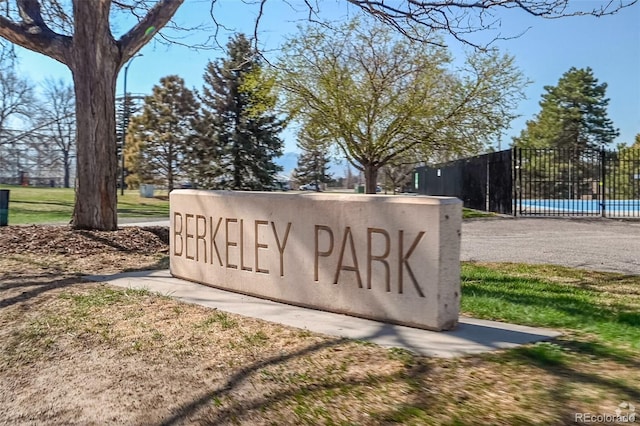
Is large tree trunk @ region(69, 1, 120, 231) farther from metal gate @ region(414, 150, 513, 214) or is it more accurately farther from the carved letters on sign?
metal gate @ region(414, 150, 513, 214)

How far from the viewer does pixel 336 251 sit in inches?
232

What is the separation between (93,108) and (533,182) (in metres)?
19.1

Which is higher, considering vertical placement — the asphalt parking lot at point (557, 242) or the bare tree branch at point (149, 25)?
the bare tree branch at point (149, 25)

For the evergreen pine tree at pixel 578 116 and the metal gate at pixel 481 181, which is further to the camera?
the evergreen pine tree at pixel 578 116

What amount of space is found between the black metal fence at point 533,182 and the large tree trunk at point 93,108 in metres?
14.4

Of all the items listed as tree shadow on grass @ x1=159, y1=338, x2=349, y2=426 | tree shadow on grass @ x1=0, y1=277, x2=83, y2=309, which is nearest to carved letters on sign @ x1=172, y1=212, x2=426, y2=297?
tree shadow on grass @ x1=159, y1=338, x2=349, y2=426

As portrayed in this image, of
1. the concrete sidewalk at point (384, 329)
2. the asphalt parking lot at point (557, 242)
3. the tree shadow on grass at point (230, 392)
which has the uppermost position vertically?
the asphalt parking lot at point (557, 242)

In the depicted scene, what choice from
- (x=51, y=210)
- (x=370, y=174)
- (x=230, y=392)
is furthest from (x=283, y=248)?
(x=51, y=210)

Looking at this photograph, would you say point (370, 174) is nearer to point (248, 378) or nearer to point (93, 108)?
point (93, 108)

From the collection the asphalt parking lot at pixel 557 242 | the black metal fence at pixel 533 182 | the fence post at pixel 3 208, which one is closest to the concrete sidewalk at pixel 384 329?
the asphalt parking lot at pixel 557 242

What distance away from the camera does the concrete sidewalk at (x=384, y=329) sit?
472 cm

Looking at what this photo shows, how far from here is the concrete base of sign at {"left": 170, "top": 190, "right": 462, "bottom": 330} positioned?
5.14 metres

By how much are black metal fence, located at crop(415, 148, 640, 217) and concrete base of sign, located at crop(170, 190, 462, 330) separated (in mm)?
15508

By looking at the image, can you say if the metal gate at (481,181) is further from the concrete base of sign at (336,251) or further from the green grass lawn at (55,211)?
the concrete base of sign at (336,251)
